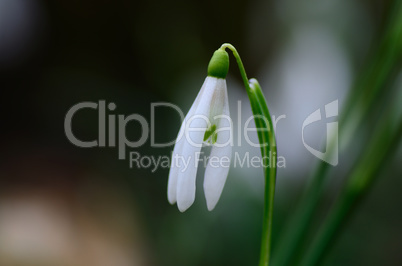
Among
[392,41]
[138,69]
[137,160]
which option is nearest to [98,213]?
[137,160]

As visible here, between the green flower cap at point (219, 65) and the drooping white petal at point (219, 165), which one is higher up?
the green flower cap at point (219, 65)

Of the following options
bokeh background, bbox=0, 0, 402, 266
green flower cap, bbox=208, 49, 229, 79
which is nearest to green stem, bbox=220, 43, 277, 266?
green flower cap, bbox=208, 49, 229, 79

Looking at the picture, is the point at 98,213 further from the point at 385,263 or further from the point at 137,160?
the point at 385,263

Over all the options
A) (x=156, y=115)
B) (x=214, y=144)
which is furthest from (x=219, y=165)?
(x=156, y=115)

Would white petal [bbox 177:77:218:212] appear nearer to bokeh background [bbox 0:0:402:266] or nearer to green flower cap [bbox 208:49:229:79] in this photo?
green flower cap [bbox 208:49:229:79]

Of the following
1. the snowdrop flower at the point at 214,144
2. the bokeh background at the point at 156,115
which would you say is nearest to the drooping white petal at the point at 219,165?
the snowdrop flower at the point at 214,144

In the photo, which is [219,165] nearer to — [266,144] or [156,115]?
[266,144]

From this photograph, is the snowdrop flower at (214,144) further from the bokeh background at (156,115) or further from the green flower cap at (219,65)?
the bokeh background at (156,115)
